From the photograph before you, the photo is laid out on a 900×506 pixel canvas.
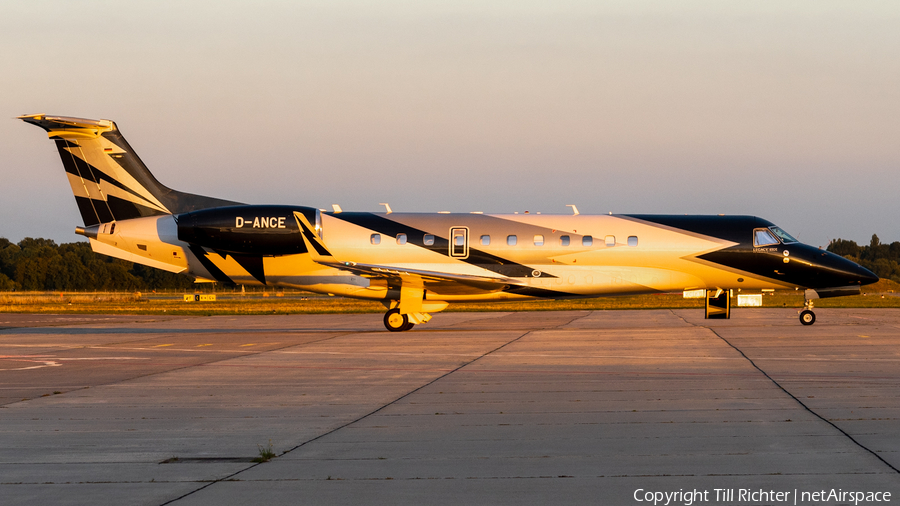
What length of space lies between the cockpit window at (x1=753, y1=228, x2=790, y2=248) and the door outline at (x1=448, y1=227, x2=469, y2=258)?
29.2 ft

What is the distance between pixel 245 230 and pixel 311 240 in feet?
A: 6.63

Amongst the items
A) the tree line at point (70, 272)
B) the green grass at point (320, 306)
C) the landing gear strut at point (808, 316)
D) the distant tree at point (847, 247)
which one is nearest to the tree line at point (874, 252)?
the distant tree at point (847, 247)

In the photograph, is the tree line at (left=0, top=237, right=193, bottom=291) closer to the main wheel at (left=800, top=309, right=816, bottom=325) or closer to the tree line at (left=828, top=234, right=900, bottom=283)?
the main wheel at (left=800, top=309, right=816, bottom=325)

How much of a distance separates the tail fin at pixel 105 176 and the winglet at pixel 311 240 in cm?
283

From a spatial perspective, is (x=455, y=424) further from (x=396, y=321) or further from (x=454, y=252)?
(x=396, y=321)

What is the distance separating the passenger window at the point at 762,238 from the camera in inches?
995


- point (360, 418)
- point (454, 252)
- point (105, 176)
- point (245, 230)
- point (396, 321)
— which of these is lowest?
point (360, 418)

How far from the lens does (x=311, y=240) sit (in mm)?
25219

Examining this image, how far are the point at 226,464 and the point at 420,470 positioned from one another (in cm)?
178

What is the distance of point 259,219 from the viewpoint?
25.1 metres

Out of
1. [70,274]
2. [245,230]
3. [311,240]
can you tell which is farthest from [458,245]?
[70,274]

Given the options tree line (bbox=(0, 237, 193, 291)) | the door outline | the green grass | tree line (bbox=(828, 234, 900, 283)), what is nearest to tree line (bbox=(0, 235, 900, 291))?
tree line (bbox=(0, 237, 193, 291))

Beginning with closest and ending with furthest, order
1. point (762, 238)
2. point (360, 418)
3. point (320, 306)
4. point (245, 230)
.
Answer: point (360, 418), point (245, 230), point (762, 238), point (320, 306)

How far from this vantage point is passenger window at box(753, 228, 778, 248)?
82.9 feet
